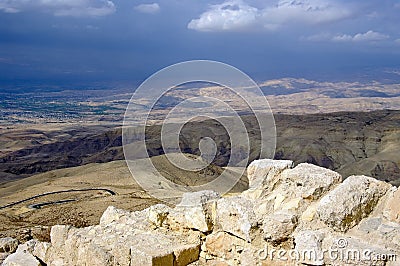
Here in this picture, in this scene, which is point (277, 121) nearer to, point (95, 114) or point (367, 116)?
point (367, 116)

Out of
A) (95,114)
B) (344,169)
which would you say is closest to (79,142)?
(344,169)

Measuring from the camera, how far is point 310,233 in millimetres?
4828

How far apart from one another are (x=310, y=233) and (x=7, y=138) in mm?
84047

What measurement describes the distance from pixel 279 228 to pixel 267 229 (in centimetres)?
14

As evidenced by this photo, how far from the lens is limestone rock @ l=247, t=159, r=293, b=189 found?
6254mm

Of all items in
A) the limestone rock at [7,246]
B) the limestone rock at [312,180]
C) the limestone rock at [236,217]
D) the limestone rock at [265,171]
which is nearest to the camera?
the limestone rock at [236,217]

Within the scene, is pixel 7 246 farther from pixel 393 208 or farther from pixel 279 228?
pixel 393 208

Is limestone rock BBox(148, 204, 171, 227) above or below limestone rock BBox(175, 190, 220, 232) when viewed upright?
below

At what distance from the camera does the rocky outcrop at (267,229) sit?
15.5 feet

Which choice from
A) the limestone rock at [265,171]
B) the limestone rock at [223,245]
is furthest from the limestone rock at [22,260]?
the limestone rock at [265,171]

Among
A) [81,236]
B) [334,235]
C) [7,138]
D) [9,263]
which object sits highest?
[334,235]

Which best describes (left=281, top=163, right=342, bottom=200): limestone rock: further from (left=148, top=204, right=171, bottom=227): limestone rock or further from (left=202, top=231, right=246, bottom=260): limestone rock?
(left=148, top=204, right=171, bottom=227): limestone rock

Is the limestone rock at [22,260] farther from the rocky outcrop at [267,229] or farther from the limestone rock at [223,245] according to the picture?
the limestone rock at [223,245]

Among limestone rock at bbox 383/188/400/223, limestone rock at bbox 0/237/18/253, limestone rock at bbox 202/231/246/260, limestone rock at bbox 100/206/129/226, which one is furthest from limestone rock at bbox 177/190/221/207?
limestone rock at bbox 0/237/18/253
